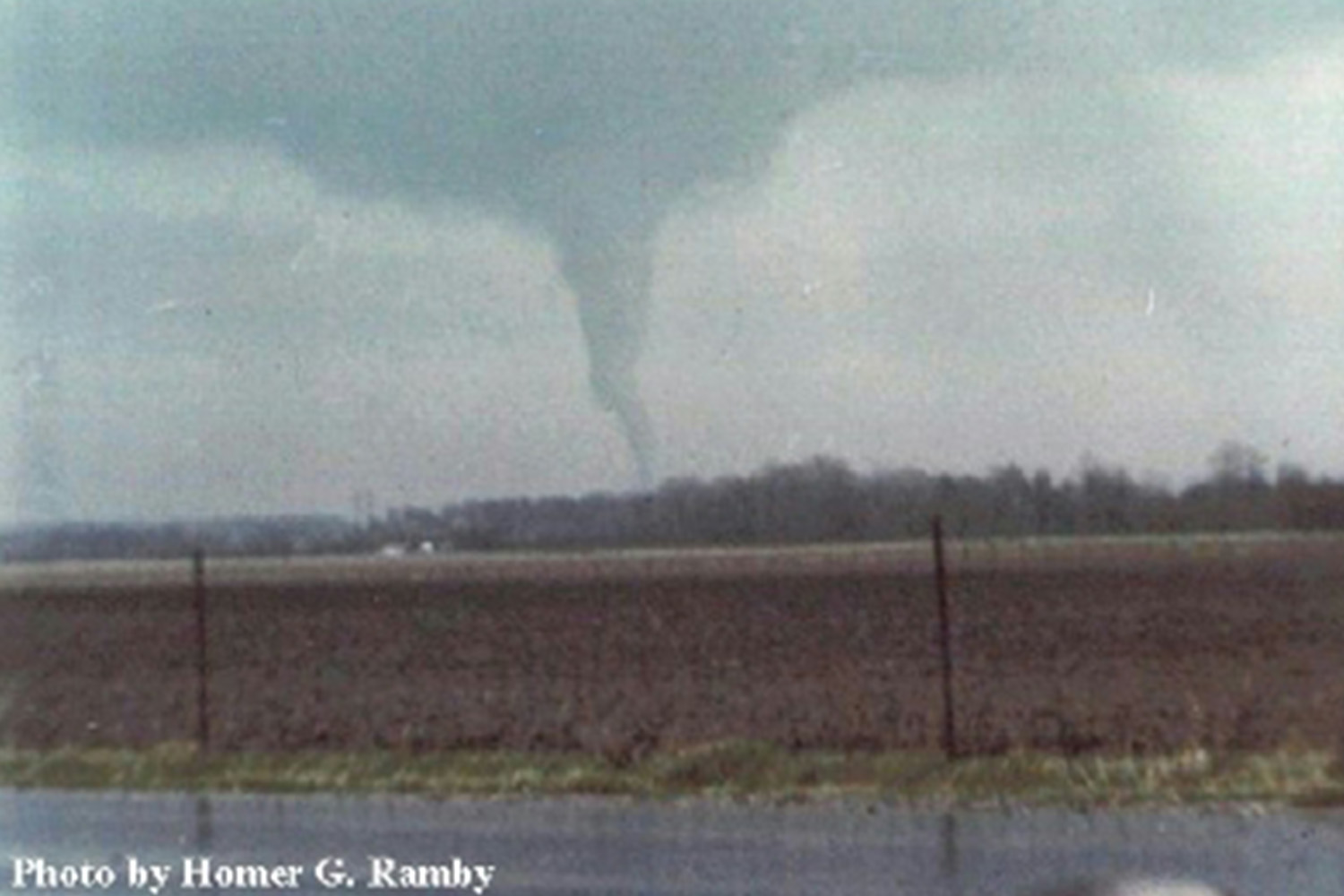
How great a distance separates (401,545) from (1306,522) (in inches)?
500

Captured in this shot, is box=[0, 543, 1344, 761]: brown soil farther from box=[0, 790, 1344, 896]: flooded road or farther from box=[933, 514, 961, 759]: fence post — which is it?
box=[0, 790, 1344, 896]: flooded road

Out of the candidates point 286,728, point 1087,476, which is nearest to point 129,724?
point 286,728

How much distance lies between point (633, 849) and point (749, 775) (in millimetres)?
2892

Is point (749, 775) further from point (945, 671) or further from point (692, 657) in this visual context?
point (692, 657)

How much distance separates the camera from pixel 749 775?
14.3m

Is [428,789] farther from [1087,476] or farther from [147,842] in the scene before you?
[1087,476]

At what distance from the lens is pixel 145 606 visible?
4269cm

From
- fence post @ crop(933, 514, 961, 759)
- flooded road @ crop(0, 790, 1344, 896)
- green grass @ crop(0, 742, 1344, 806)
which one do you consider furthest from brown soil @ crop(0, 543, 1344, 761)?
flooded road @ crop(0, 790, 1344, 896)

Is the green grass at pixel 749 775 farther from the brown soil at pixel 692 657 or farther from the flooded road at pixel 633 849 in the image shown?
the brown soil at pixel 692 657

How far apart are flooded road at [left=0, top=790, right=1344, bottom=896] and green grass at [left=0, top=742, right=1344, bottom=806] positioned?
0.54 meters

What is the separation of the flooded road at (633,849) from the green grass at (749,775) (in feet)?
1.76

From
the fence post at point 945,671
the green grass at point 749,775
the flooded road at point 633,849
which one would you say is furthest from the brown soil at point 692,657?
the flooded road at point 633,849

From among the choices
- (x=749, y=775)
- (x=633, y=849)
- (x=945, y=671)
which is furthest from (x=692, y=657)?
(x=633, y=849)

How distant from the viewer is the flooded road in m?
9.98
